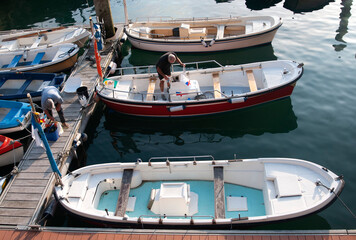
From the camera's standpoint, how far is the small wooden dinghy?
675 inches

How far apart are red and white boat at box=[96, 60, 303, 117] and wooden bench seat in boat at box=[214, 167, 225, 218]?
4.36 metres

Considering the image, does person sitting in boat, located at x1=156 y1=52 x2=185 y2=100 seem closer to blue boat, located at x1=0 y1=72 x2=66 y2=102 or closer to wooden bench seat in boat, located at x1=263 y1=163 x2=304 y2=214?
blue boat, located at x1=0 y1=72 x2=66 y2=102

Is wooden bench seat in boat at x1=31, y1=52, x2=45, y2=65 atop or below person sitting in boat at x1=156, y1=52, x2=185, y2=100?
below

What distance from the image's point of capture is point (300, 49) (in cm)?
1942

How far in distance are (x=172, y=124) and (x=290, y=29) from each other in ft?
46.8

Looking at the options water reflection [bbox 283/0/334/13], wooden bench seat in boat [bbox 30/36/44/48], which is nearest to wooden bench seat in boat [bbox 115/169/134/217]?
wooden bench seat in boat [bbox 30/36/44/48]

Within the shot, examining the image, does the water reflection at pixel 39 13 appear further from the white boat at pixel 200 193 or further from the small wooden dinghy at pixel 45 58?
the white boat at pixel 200 193

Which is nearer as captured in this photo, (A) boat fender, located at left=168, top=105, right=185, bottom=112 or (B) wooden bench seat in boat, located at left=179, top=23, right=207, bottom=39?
(A) boat fender, located at left=168, top=105, right=185, bottom=112

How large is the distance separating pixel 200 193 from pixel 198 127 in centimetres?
465

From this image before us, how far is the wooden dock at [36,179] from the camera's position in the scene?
9.15 meters

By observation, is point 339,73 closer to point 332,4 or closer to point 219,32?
point 219,32

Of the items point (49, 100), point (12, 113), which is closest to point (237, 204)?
point (49, 100)

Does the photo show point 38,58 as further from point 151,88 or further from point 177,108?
point 177,108

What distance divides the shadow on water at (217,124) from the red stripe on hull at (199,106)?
0.40m
